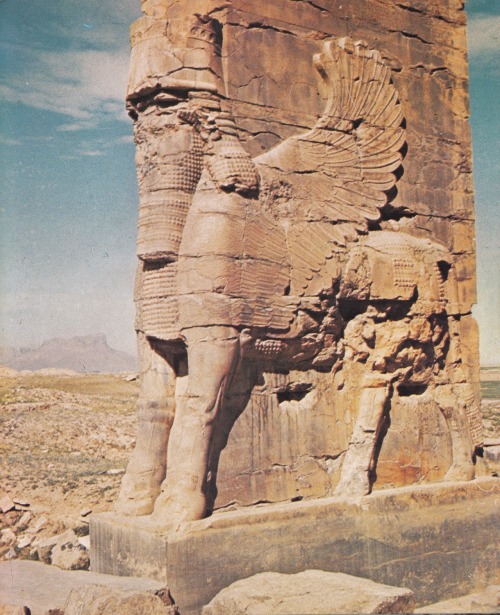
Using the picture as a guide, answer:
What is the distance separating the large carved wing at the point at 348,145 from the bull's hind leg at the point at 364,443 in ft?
4.69

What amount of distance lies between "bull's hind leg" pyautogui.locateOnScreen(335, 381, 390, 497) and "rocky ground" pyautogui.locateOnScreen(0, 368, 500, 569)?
1536 millimetres

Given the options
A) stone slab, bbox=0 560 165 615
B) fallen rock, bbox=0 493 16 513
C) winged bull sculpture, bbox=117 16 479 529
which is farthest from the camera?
fallen rock, bbox=0 493 16 513

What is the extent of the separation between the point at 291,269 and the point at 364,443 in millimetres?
1555

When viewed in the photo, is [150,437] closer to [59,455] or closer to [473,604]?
[473,604]

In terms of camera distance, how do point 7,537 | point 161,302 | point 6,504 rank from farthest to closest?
point 6,504
point 7,537
point 161,302

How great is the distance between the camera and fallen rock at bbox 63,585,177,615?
5.43 metres

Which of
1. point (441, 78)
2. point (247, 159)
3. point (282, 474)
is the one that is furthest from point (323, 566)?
point (441, 78)

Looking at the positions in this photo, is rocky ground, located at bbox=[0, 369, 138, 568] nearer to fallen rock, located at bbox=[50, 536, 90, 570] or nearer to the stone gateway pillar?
fallen rock, located at bbox=[50, 536, 90, 570]

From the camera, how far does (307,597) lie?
5.69m

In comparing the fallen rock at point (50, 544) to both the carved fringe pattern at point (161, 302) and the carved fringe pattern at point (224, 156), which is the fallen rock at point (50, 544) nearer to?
the carved fringe pattern at point (161, 302)

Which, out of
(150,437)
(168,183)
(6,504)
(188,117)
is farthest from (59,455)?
(188,117)

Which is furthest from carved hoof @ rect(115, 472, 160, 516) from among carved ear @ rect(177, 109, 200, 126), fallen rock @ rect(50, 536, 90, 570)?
carved ear @ rect(177, 109, 200, 126)

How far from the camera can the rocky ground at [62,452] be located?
885cm

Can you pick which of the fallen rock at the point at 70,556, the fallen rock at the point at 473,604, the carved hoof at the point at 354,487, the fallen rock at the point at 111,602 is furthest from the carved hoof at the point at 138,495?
the fallen rock at the point at 473,604
